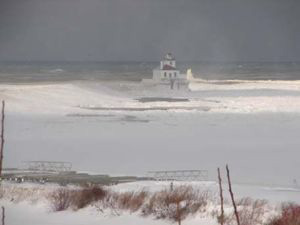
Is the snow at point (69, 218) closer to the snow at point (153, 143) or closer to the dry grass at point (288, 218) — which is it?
the snow at point (153, 143)

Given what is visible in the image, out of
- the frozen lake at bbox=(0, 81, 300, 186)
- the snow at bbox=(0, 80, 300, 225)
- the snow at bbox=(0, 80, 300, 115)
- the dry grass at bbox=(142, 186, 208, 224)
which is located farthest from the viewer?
Result: the snow at bbox=(0, 80, 300, 115)

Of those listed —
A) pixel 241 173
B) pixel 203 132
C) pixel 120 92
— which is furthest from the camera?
pixel 120 92

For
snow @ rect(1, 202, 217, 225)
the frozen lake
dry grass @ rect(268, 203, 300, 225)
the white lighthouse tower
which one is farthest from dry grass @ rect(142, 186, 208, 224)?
the white lighthouse tower

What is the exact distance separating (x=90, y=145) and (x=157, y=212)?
1545cm

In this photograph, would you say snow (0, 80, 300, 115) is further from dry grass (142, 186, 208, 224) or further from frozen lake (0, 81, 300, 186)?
dry grass (142, 186, 208, 224)

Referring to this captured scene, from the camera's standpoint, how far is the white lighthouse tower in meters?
79.6

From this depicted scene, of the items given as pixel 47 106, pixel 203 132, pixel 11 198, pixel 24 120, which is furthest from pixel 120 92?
pixel 11 198

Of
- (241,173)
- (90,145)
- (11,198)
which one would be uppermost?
(90,145)

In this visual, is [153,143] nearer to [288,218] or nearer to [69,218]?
[69,218]

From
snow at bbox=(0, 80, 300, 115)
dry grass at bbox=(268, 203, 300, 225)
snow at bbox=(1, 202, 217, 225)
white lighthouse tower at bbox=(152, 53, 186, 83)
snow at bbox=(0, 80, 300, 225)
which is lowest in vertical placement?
dry grass at bbox=(268, 203, 300, 225)

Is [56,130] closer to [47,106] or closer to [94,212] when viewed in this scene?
[47,106]

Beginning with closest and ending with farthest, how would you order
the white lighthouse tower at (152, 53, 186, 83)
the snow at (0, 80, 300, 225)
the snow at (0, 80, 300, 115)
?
the snow at (0, 80, 300, 225) → the snow at (0, 80, 300, 115) → the white lighthouse tower at (152, 53, 186, 83)

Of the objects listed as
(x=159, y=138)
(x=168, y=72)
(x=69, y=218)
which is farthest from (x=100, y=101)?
(x=69, y=218)

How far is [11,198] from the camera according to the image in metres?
13.4
